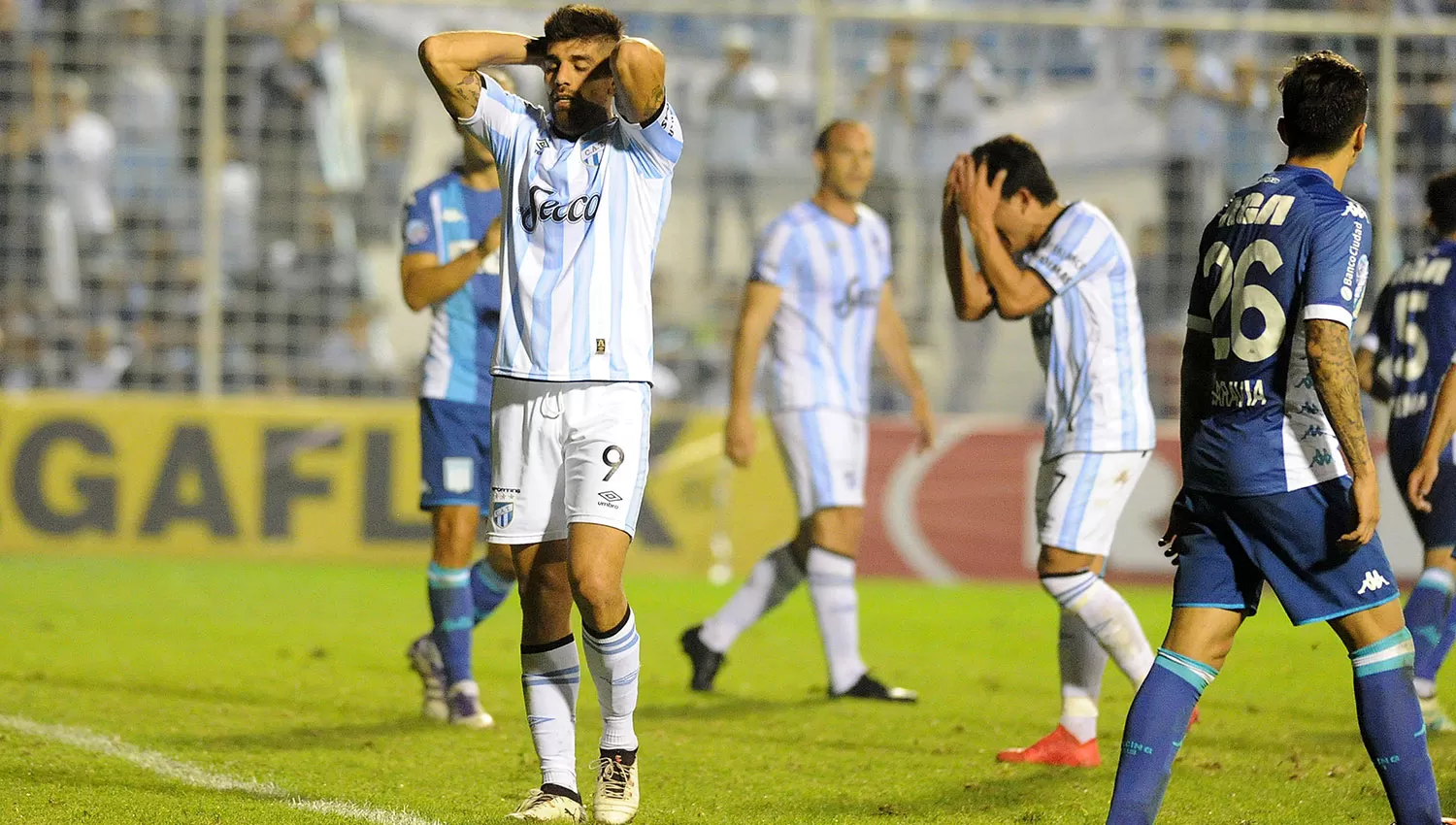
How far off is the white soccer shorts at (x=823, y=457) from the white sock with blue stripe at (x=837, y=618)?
0.89 feet

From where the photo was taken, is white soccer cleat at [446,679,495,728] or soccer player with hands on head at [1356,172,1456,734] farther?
soccer player with hands on head at [1356,172,1456,734]

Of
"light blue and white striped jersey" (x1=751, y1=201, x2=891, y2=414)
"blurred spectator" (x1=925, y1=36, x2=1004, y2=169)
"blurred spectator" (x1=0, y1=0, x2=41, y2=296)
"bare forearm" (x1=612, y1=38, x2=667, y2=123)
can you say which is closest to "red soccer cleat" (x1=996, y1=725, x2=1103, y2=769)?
"light blue and white striped jersey" (x1=751, y1=201, x2=891, y2=414)

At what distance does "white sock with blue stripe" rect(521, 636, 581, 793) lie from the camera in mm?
4945

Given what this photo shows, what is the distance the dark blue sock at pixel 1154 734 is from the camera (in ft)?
13.8

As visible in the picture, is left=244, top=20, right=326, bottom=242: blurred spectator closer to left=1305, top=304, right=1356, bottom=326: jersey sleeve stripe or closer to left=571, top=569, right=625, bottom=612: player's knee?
left=571, top=569, right=625, bottom=612: player's knee

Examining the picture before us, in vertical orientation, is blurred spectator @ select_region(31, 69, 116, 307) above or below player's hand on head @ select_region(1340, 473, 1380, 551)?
above

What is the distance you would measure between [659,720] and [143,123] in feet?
30.6

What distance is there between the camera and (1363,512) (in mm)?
4168

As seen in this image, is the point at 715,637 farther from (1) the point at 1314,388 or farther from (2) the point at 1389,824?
(1) the point at 1314,388

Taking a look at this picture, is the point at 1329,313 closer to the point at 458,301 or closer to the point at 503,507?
the point at 503,507

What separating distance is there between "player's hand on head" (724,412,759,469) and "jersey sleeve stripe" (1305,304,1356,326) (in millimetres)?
3769

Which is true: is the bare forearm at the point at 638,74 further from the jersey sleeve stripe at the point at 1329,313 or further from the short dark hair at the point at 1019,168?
the short dark hair at the point at 1019,168

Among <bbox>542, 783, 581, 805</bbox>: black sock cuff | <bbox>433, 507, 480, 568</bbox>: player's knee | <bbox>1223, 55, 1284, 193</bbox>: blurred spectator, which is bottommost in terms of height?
<bbox>542, 783, 581, 805</bbox>: black sock cuff

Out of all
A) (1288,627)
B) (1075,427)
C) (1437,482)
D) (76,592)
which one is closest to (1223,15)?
(1288,627)
